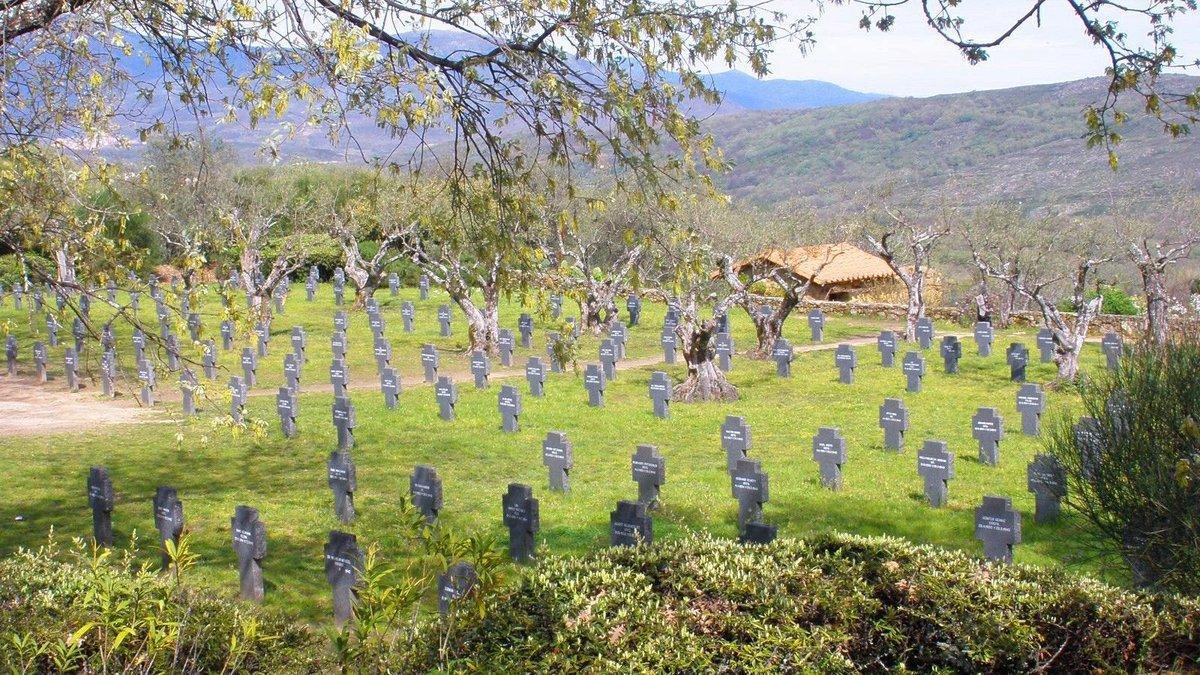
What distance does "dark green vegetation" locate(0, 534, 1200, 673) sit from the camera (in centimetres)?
461

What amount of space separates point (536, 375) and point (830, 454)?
919 centimetres

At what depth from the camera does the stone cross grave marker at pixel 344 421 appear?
17.0m

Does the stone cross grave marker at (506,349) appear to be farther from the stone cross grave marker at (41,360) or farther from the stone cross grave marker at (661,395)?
the stone cross grave marker at (41,360)

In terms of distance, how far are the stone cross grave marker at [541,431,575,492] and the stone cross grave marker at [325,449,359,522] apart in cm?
244

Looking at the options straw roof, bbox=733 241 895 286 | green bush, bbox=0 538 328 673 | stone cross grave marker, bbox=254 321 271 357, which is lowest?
green bush, bbox=0 538 328 673

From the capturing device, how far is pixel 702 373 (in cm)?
2131

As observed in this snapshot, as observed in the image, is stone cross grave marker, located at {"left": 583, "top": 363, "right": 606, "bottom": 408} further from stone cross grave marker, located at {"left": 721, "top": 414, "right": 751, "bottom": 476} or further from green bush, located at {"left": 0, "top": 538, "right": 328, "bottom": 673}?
green bush, located at {"left": 0, "top": 538, "right": 328, "bottom": 673}

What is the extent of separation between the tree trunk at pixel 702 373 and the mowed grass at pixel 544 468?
1.75ft

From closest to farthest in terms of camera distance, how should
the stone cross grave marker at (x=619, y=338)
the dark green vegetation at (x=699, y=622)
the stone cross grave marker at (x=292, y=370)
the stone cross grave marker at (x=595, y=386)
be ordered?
the dark green vegetation at (x=699, y=622) → the stone cross grave marker at (x=595, y=386) → the stone cross grave marker at (x=292, y=370) → the stone cross grave marker at (x=619, y=338)

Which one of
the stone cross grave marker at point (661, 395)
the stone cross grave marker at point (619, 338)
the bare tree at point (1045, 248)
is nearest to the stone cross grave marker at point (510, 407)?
the stone cross grave marker at point (661, 395)

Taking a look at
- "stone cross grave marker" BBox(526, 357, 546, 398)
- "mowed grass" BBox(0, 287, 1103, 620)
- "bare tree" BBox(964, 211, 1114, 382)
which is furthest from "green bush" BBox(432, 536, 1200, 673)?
"bare tree" BBox(964, 211, 1114, 382)

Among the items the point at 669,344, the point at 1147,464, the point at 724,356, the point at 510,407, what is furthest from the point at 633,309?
the point at 1147,464

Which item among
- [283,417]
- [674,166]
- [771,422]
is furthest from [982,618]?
[283,417]

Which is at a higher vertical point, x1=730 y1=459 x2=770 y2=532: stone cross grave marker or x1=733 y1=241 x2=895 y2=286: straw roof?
x1=733 y1=241 x2=895 y2=286: straw roof
